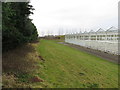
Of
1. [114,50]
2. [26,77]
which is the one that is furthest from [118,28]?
[26,77]

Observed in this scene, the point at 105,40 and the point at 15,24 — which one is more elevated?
the point at 15,24

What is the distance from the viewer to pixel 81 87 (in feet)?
23.4

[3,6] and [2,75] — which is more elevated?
[3,6]

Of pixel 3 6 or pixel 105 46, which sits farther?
pixel 105 46

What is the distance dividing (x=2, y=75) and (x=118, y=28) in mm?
18760

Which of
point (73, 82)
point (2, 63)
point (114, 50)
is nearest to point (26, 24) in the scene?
point (2, 63)

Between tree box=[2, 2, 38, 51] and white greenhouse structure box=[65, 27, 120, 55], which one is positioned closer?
tree box=[2, 2, 38, 51]

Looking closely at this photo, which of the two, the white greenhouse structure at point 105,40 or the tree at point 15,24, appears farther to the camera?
the white greenhouse structure at point 105,40

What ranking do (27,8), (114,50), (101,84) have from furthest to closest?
(114,50) → (27,8) → (101,84)

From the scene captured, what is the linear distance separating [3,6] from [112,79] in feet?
26.1

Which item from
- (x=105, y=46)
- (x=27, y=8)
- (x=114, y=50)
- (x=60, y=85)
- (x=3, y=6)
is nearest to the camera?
(x=3, y=6)

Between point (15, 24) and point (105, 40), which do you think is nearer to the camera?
point (15, 24)

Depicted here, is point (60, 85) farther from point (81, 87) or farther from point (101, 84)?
point (101, 84)

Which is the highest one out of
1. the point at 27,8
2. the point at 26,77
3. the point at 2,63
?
the point at 27,8
